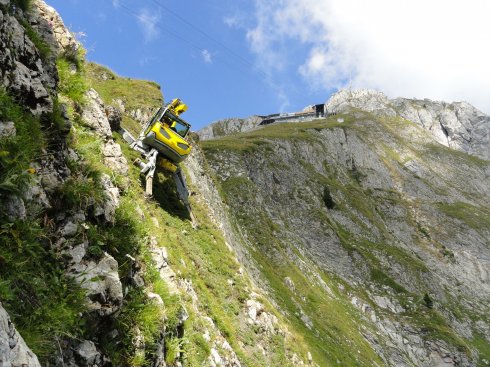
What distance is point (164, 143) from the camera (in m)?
20.4

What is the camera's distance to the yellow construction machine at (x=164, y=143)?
66.4 feet

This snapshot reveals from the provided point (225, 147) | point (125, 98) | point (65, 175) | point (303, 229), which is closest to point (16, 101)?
point (65, 175)

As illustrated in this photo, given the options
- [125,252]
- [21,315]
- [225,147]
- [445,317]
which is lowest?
[21,315]

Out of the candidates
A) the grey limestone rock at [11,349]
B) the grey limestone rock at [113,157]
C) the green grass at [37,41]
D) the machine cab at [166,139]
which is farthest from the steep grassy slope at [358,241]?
the grey limestone rock at [11,349]

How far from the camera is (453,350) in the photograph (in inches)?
2343

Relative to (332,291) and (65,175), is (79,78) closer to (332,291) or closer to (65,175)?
→ (65,175)

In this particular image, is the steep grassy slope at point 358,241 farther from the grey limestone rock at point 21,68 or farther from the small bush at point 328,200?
the grey limestone rock at point 21,68

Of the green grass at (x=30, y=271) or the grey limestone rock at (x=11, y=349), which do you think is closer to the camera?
the grey limestone rock at (x=11, y=349)

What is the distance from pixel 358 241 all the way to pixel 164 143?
2494 inches

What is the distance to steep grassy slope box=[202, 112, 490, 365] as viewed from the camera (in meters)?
47.4

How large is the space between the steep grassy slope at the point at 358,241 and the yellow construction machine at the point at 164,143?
1987 centimetres

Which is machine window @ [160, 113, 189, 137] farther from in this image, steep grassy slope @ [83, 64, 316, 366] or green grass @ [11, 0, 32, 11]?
green grass @ [11, 0, 32, 11]

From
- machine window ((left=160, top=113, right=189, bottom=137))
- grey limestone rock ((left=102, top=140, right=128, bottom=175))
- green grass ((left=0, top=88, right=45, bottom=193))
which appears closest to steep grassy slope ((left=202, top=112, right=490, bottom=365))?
machine window ((left=160, top=113, right=189, bottom=137))

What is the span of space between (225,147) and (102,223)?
7116cm
